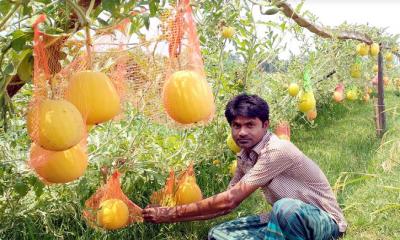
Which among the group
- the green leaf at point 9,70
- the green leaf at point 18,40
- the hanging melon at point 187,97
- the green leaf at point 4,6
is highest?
the green leaf at point 4,6

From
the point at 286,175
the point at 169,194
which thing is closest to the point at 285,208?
the point at 286,175

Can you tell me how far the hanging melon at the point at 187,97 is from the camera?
156 centimetres

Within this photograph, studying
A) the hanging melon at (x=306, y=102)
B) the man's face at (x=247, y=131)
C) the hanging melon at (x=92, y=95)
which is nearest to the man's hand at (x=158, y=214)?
the man's face at (x=247, y=131)

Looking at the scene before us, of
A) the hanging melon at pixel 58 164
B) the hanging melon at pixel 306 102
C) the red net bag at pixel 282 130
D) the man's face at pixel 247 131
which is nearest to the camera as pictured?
the hanging melon at pixel 58 164

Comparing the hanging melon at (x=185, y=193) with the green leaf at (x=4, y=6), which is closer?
the green leaf at (x=4, y=6)

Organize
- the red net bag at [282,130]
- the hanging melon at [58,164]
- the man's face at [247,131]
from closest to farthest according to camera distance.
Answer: the hanging melon at [58,164] < the man's face at [247,131] < the red net bag at [282,130]

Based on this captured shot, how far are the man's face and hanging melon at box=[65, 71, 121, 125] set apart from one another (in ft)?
4.40

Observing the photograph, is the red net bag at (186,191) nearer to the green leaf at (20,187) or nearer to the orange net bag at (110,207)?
the orange net bag at (110,207)

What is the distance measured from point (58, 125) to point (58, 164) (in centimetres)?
30

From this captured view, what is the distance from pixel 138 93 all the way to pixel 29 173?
69 cm

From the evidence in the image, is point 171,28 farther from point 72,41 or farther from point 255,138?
point 255,138

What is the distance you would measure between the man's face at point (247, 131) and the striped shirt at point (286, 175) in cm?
4

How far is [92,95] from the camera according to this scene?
1.35 m

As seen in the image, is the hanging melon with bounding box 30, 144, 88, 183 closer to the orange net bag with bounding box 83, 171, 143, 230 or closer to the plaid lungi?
the orange net bag with bounding box 83, 171, 143, 230
